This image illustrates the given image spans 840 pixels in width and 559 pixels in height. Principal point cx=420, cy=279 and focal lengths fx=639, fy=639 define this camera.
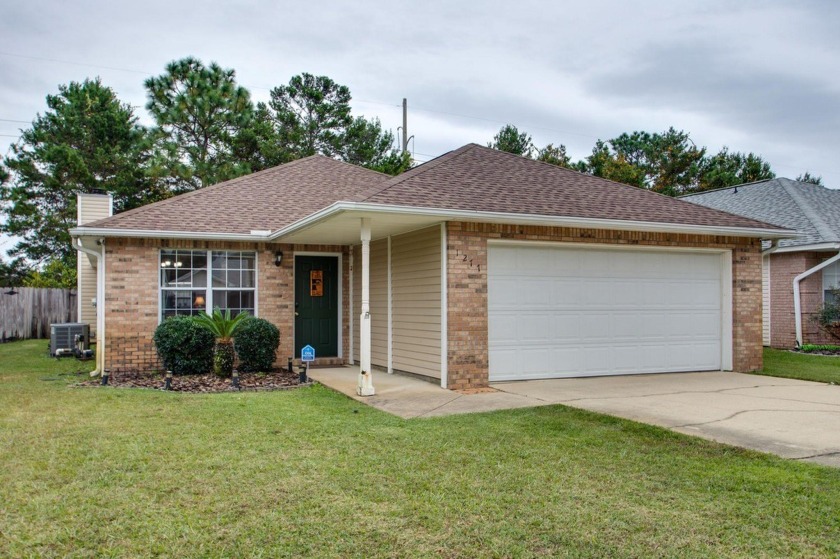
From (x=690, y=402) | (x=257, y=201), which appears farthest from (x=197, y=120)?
(x=690, y=402)

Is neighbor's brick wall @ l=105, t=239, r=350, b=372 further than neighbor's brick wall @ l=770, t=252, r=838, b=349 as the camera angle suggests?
No

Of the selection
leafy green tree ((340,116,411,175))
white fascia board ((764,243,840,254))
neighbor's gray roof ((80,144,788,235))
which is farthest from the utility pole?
white fascia board ((764,243,840,254))

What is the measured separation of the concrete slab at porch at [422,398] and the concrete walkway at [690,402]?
1cm

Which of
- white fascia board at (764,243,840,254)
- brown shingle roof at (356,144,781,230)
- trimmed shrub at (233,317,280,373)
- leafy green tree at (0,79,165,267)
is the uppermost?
leafy green tree at (0,79,165,267)

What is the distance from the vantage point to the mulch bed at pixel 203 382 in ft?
31.2

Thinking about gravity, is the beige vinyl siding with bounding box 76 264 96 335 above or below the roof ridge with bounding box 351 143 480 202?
below

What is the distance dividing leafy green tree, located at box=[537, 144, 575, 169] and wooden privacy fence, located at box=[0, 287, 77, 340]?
23.1 meters

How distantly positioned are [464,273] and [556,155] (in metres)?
26.4

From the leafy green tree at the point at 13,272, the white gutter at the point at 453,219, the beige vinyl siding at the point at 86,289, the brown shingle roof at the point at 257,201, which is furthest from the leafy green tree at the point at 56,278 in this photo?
the white gutter at the point at 453,219

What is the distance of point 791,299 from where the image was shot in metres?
15.3

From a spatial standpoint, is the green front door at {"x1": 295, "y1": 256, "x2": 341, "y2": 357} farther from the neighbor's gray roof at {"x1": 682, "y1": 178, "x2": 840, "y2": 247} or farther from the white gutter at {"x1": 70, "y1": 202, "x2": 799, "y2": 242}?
the neighbor's gray roof at {"x1": 682, "y1": 178, "x2": 840, "y2": 247}

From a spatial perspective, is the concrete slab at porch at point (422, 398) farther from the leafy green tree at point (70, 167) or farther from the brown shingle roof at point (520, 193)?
the leafy green tree at point (70, 167)

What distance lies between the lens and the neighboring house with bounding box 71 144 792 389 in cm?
937

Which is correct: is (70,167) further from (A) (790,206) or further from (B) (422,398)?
(A) (790,206)
